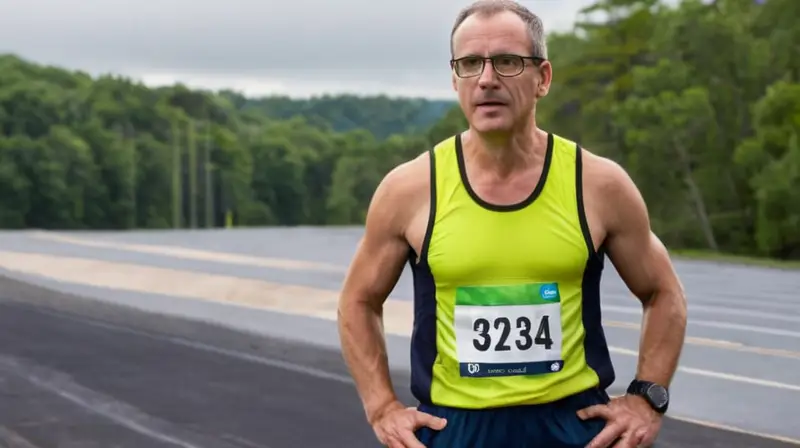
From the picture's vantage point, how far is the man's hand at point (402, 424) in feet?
9.98

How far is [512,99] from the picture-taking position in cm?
296

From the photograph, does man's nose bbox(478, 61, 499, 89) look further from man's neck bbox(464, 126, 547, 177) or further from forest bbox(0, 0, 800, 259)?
forest bbox(0, 0, 800, 259)

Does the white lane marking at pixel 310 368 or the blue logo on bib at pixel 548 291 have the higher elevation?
the blue logo on bib at pixel 548 291

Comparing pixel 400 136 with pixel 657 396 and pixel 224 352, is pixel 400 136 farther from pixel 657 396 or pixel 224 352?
pixel 657 396

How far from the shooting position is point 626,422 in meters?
3.05

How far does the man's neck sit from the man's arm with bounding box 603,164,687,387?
19 cm

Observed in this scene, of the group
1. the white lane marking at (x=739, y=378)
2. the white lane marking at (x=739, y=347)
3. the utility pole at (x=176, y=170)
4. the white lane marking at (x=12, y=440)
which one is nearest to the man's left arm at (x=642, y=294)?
the white lane marking at (x=12, y=440)

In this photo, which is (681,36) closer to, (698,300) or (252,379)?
(698,300)

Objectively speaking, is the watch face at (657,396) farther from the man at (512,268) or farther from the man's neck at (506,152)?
the man's neck at (506,152)

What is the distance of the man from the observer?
2.93 meters

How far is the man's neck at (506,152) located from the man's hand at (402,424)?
602mm

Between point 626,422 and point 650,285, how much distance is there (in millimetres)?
333

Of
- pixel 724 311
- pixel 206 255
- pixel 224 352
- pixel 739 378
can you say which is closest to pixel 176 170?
pixel 206 255

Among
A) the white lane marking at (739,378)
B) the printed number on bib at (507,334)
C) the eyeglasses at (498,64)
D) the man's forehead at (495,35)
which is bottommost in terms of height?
the white lane marking at (739,378)
